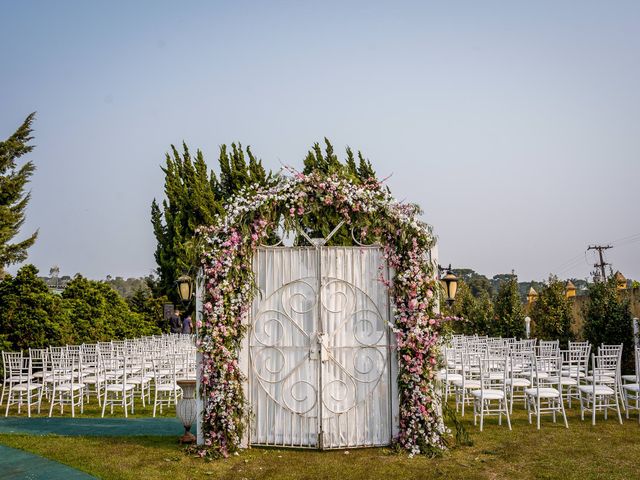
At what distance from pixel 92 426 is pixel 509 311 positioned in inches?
608

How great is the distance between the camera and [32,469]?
709 centimetres

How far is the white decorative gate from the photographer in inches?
313

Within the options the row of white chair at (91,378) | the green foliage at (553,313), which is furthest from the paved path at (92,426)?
the green foliage at (553,313)

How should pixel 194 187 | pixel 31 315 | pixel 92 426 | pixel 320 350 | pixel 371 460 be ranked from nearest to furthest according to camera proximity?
pixel 371 460 → pixel 320 350 → pixel 92 426 → pixel 31 315 → pixel 194 187

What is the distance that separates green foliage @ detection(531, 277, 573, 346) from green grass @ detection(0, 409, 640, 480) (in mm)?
9654

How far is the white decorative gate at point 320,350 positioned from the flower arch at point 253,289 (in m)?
0.23

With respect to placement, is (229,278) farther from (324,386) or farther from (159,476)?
(159,476)

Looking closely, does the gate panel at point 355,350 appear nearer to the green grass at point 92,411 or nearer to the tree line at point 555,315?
the green grass at point 92,411

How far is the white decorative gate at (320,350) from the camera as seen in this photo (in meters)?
7.95

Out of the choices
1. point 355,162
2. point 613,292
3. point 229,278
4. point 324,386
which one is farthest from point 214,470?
point 355,162

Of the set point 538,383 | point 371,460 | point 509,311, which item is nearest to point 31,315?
point 371,460

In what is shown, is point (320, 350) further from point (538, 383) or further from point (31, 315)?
point (31, 315)

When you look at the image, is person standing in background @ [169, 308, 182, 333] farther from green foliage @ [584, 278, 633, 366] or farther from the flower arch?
the flower arch

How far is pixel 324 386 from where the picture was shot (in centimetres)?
796
